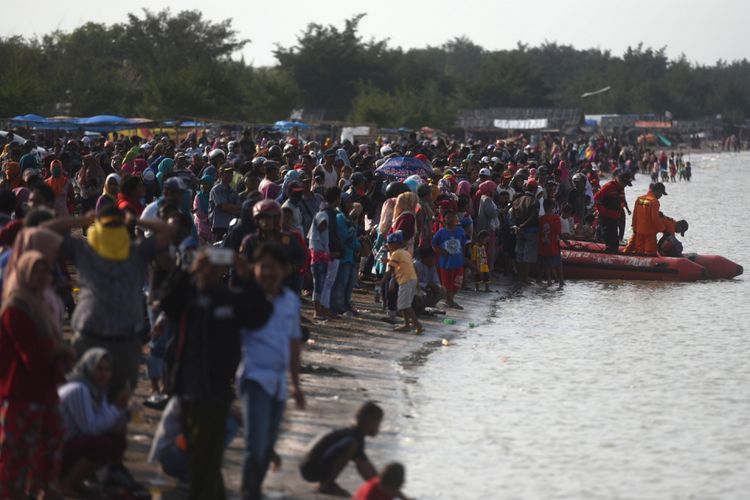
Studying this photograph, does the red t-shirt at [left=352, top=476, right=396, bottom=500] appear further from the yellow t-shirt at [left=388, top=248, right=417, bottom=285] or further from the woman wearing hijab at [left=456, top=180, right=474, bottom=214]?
the woman wearing hijab at [left=456, top=180, right=474, bottom=214]

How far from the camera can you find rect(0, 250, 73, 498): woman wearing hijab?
24.5ft

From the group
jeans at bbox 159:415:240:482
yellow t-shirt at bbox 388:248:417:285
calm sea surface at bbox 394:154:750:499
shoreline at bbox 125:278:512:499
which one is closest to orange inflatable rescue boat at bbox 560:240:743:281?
calm sea surface at bbox 394:154:750:499

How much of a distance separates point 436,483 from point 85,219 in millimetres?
3278

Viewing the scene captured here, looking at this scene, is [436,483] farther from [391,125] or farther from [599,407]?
[391,125]

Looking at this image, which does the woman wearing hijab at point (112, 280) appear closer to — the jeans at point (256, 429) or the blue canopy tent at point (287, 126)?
the jeans at point (256, 429)

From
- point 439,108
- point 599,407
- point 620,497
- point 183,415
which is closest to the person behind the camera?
point 183,415

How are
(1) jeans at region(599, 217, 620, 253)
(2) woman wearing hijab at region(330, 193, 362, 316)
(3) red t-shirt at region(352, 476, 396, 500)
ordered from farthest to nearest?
(1) jeans at region(599, 217, 620, 253), (2) woman wearing hijab at region(330, 193, 362, 316), (3) red t-shirt at region(352, 476, 396, 500)

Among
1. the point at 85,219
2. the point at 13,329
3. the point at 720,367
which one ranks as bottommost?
the point at 720,367

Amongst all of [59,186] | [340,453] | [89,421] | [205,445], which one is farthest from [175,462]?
[59,186]

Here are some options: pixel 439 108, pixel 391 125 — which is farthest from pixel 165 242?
pixel 439 108

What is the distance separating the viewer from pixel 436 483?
379 inches

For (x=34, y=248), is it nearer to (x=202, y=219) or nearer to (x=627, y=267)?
(x=202, y=219)

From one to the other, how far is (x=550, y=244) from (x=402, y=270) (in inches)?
238

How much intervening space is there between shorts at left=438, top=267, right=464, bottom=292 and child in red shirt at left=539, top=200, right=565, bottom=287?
2828 mm
